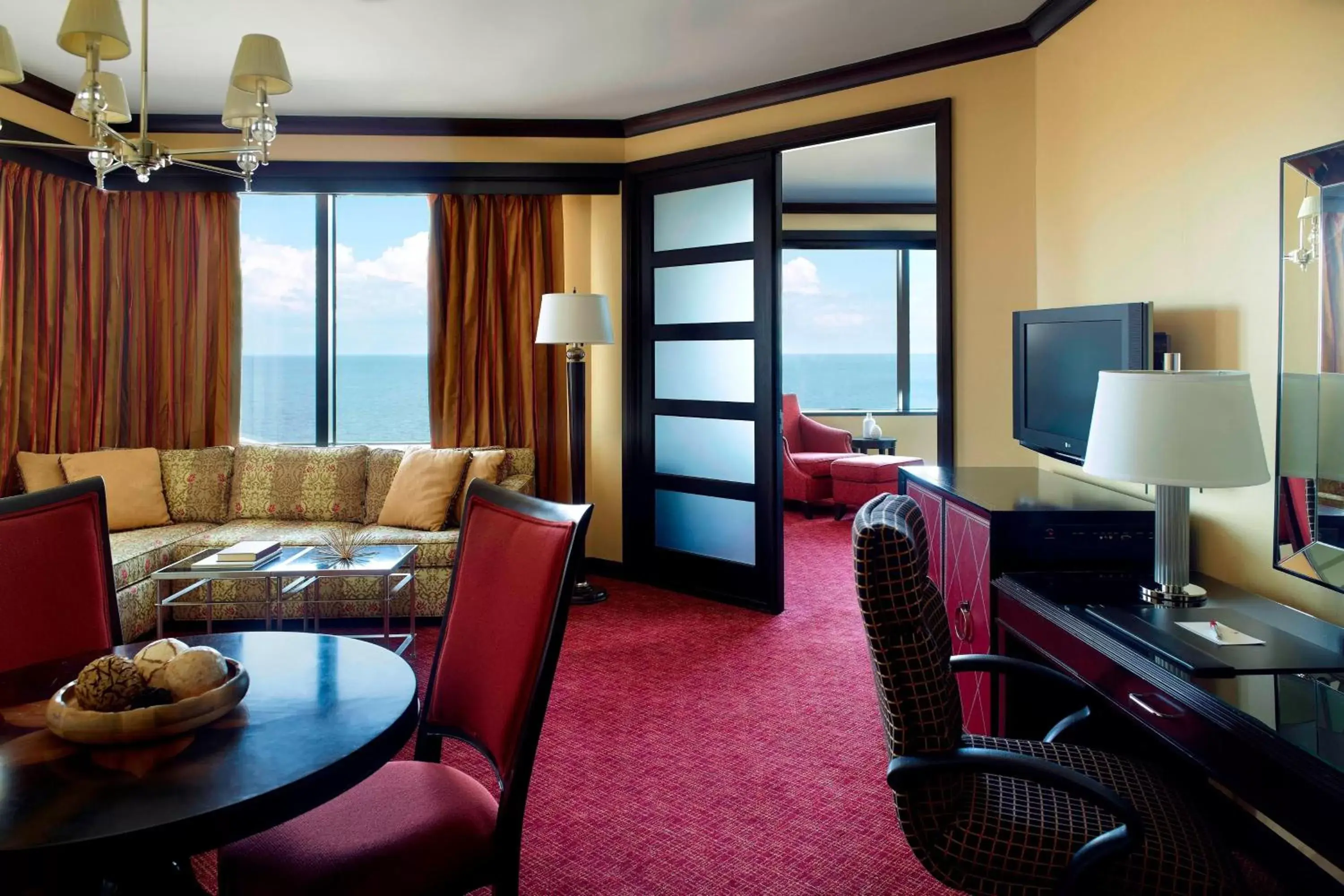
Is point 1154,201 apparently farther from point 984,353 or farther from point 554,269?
point 554,269

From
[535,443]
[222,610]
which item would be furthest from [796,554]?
[222,610]

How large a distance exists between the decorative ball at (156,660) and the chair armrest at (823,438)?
6.43 metres

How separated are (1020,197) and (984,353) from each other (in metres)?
0.63

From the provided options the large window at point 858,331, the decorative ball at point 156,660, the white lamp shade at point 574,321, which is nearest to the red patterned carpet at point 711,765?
the decorative ball at point 156,660

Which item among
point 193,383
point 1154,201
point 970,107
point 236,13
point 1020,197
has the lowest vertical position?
point 193,383

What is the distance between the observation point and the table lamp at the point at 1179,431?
179 centimetres

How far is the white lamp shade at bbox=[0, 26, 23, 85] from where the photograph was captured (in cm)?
207

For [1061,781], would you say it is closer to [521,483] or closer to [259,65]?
[259,65]

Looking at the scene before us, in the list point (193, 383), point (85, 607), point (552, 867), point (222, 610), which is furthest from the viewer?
point (193, 383)

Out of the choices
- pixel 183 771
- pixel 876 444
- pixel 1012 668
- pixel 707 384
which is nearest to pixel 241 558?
pixel 707 384

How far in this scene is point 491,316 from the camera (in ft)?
16.8

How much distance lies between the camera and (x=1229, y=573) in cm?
231

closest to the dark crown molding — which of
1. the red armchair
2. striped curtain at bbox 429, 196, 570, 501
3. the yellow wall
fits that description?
the yellow wall

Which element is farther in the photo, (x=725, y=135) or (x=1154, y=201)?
(x=725, y=135)
